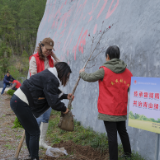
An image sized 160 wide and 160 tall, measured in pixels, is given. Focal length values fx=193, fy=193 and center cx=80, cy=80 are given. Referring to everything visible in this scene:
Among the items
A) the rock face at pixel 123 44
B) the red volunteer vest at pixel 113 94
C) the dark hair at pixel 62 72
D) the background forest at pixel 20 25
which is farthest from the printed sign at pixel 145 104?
the background forest at pixel 20 25

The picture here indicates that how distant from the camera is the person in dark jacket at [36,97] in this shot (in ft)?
7.91

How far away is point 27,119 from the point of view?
8.11 feet

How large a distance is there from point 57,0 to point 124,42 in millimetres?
7056

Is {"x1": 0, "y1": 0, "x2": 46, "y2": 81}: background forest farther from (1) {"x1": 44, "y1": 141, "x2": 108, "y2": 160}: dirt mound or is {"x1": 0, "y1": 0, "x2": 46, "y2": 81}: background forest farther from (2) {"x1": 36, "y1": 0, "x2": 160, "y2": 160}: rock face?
(1) {"x1": 44, "y1": 141, "x2": 108, "y2": 160}: dirt mound

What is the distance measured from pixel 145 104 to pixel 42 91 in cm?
126

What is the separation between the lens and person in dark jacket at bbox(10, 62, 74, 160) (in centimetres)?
241

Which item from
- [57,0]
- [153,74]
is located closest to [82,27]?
[153,74]

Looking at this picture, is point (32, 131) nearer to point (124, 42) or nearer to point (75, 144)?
point (75, 144)

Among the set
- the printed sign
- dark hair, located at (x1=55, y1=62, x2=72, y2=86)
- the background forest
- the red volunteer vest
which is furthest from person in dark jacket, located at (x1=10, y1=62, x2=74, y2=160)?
the background forest

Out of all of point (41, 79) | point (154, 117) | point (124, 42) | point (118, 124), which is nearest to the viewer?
point (154, 117)

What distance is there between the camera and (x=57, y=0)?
9328 millimetres

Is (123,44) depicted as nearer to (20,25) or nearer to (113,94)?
(113,94)

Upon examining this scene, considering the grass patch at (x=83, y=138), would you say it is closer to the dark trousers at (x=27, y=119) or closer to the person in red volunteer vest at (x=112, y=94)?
the person in red volunteer vest at (x=112, y=94)

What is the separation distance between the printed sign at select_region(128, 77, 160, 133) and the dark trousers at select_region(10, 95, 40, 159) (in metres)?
1.24
